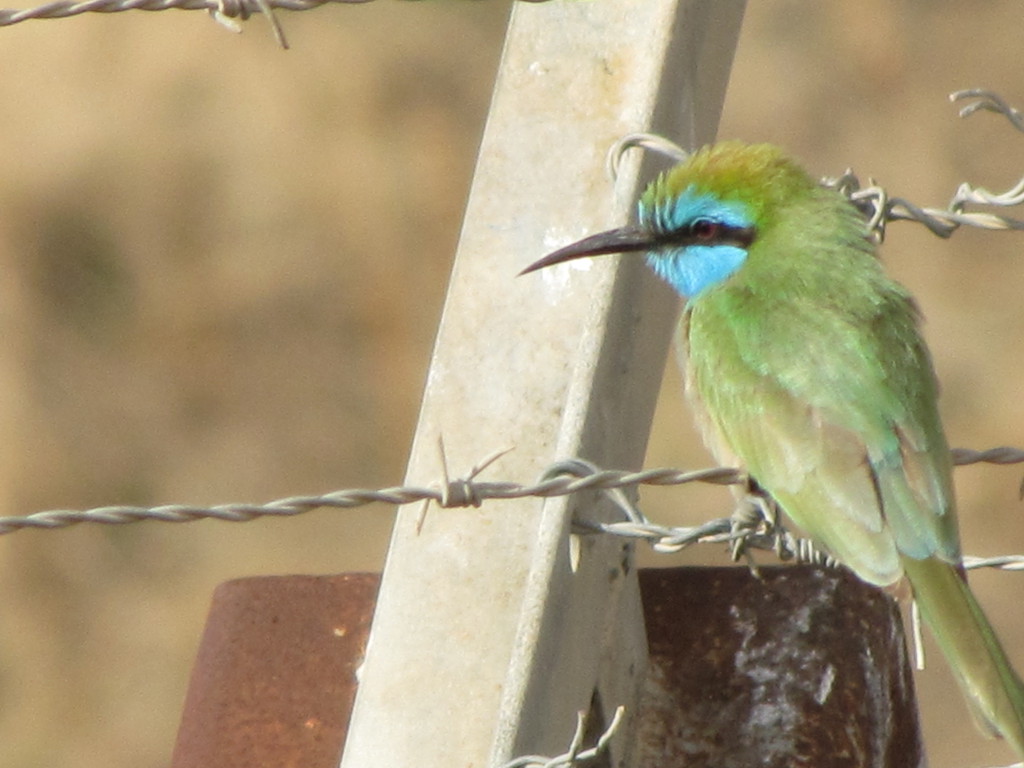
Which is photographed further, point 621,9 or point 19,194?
point 19,194

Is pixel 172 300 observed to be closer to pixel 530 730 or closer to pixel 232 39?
pixel 232 39

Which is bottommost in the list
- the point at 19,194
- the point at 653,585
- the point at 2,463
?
the point at 2,463

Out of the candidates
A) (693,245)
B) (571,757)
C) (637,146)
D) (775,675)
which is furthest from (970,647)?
(693,245)

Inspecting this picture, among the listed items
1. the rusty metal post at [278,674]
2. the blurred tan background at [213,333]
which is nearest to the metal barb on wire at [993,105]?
the rusty metal post at [278,674]

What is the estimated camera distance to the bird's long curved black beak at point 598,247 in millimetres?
2508

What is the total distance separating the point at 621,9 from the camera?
2578 millimetres

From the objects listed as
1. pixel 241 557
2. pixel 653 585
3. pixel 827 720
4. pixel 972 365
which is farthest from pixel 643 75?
pixel 972 365

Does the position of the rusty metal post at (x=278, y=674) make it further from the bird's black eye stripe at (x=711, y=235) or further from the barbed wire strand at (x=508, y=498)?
the bird's black eye stripe at (x=711, y=235)

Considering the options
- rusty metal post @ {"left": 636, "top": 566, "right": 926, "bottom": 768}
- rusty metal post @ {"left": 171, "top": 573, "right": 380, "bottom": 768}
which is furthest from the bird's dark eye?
rusty metal post @ {"left": 171, "top": 573, "right": 380, "bottom": 768}

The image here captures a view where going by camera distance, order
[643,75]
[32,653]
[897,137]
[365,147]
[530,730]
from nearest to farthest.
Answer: [530,730] → [643,75] → [32,653] → [365,147] → [897,137]

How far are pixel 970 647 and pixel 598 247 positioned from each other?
2.47ft

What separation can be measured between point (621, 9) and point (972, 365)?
6.20 m

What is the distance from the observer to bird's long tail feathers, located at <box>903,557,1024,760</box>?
236 centimetres

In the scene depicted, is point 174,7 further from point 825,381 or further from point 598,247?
point 825,381
